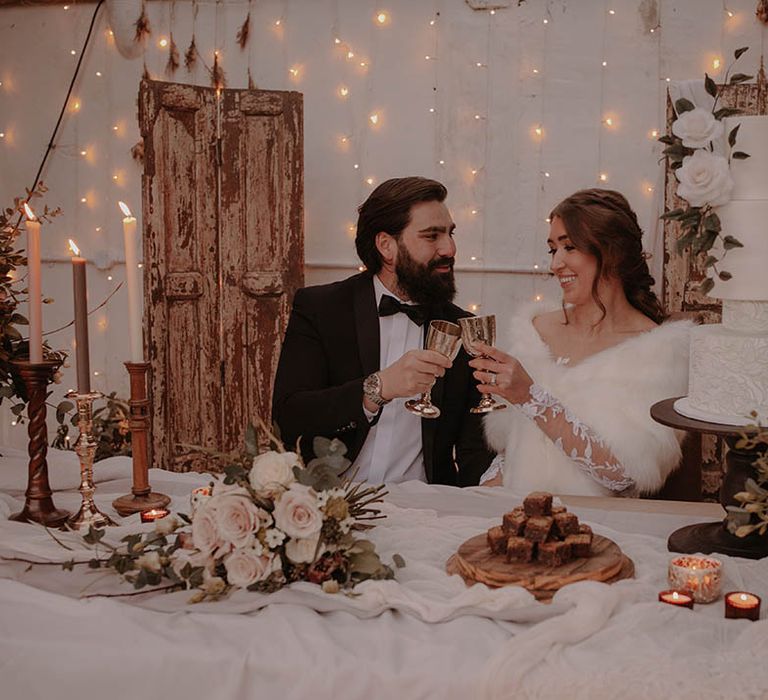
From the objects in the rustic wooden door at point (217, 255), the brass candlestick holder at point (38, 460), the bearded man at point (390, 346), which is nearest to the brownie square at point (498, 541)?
Answer: the brass candlestick holder at point (38, 460)

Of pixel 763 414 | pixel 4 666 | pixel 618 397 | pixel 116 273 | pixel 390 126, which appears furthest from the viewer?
pixel 116 273

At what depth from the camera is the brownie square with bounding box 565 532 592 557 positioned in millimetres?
1362

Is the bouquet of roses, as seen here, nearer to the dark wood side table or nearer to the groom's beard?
the dark wood side table

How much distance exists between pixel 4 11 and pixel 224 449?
289 centimetres

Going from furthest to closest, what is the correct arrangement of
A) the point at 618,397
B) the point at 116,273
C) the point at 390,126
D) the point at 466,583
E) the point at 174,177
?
the point at 116,273
the point at 390,126
the point at 174,177
the point at 618,397
the point at 466,583

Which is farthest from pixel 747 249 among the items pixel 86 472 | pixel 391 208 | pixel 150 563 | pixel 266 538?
pixel 391 208

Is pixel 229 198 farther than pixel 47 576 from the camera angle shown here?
Yes

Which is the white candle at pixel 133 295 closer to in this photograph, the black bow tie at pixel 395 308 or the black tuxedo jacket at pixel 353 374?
the black tuxedo jacket at pixel 353 374

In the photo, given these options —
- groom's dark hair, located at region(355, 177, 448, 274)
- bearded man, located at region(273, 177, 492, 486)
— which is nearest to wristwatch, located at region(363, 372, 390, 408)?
bearded man, located at region(273, 177, 492, 486)

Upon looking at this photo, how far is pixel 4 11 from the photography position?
5.02 meters

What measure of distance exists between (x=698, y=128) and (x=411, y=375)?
37.7 inches

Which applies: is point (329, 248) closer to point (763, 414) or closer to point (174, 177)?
point (174, 177)

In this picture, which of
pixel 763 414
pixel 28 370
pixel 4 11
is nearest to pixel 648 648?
pixel 763 414

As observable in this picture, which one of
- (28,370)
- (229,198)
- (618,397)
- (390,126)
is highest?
(390,126)
